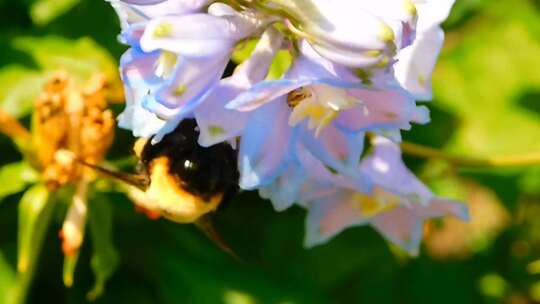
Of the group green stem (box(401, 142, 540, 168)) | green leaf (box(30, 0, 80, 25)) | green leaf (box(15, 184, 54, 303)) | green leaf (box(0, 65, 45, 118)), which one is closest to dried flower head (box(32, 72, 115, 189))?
green leaf (box(15, 184, 54, 303))

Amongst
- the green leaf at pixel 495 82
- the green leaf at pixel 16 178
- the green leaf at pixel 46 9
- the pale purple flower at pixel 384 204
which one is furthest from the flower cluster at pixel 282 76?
the green leaf at pixel 495 82

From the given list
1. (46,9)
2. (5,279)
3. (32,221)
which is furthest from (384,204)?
(46,9)

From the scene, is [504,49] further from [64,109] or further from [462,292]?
[64,109]

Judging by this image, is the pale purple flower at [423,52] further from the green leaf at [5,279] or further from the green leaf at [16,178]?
the green leaf at [5,279]

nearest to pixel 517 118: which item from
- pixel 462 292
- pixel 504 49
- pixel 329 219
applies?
pixel 504 49

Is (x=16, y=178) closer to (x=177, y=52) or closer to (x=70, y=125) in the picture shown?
(x=70, y=125)

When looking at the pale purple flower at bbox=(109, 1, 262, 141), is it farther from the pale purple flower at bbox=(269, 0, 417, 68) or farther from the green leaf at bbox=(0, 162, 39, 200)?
the green leaf at bbox=(0, 162, 39, 200)

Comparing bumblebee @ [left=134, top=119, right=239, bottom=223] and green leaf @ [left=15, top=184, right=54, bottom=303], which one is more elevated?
bumblebee @ [left=134, top=119, right=239, bottom=223]
